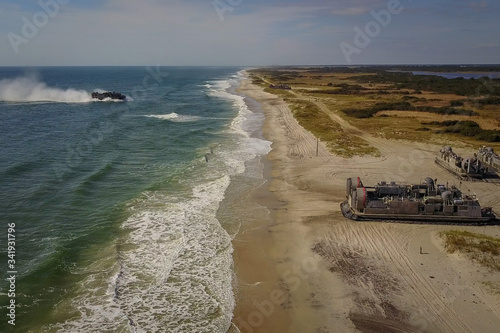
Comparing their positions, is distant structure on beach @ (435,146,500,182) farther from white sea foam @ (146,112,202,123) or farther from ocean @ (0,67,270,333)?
white sea foam @ (146,112,202,123)

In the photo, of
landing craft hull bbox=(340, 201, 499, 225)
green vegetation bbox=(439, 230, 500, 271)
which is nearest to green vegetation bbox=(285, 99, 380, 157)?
landing craft hull bbox=(340, 201, 499, 225)

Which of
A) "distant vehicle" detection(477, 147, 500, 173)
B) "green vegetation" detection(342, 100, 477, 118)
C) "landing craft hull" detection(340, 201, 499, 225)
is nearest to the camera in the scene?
"landing craft hull" detection(340, 201, 499, 225)

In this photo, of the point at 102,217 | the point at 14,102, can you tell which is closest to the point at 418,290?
the point at 102,217

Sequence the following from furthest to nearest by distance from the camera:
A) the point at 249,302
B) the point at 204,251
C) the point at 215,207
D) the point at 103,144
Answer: the point at 103,144 < the point at 215,207 < the point at 204,251 < the point at 249,302

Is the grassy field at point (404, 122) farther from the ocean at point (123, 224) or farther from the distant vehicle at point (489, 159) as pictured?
the ocean at point (123, 224)

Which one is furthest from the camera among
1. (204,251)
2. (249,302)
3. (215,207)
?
(215,207)

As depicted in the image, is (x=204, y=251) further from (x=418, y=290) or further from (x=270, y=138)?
(x=270, y=138)
